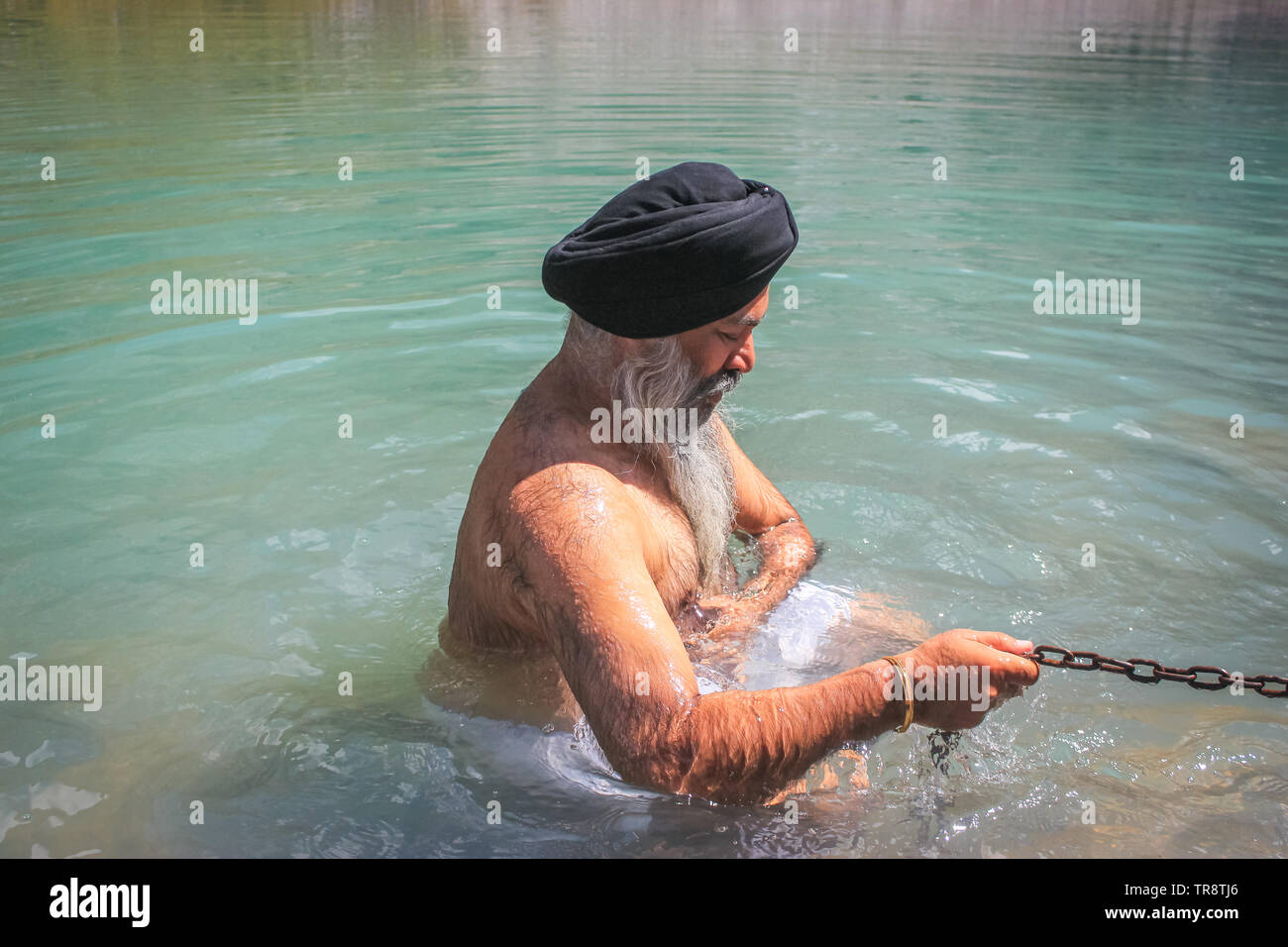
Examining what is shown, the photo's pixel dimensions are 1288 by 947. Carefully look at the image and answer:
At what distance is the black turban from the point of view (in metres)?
2.61

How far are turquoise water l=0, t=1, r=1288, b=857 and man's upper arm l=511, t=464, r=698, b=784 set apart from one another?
549 mm

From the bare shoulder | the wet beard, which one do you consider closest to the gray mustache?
the wet beard

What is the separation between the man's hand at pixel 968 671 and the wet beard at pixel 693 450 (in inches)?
31.4

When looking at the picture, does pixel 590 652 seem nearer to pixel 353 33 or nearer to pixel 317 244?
pixel 317 244

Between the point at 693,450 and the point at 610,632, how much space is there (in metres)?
0.82

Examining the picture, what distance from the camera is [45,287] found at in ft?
24.0

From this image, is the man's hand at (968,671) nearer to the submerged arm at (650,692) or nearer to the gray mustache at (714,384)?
the submerged arm at (650,692)

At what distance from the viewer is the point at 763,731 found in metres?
2.49

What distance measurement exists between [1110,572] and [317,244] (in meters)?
6.56

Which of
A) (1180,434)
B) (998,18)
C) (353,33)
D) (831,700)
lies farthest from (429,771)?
(998,18)

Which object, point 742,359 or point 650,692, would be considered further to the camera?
point 742,359

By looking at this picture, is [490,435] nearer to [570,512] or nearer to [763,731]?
[570,512]

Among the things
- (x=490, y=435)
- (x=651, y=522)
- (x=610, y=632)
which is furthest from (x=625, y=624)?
(x=490, y=435)

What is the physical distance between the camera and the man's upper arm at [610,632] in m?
2.42
